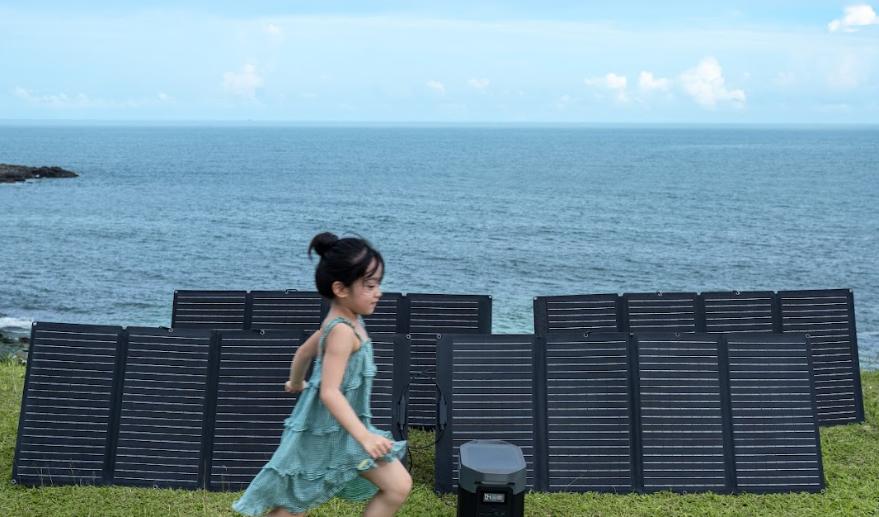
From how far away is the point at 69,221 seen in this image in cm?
6469

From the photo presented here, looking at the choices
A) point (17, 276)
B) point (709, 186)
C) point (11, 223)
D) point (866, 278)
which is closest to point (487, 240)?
point (866, 278)

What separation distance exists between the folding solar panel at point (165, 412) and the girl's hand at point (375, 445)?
10.7 ft

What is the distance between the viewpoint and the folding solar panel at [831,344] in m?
9.78

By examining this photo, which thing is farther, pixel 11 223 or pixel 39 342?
pixel 11 223

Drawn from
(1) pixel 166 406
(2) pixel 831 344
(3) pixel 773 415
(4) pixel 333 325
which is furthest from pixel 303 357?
(2) pixel 831 344

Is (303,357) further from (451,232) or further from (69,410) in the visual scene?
(451,232)

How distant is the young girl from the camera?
16.5 feet

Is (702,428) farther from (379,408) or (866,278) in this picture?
(866,278)

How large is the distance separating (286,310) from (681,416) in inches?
157

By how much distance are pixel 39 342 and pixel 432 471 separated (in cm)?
347

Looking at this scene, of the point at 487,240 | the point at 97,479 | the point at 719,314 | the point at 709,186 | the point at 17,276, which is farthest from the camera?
the point at 709,186

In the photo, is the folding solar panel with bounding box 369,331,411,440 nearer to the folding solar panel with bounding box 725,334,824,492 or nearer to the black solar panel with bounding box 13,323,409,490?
the black solar panel with bounding box 13,323,409,490

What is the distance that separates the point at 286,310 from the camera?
952cm

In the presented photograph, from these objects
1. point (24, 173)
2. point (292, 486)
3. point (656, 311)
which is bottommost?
point (292, 486)
